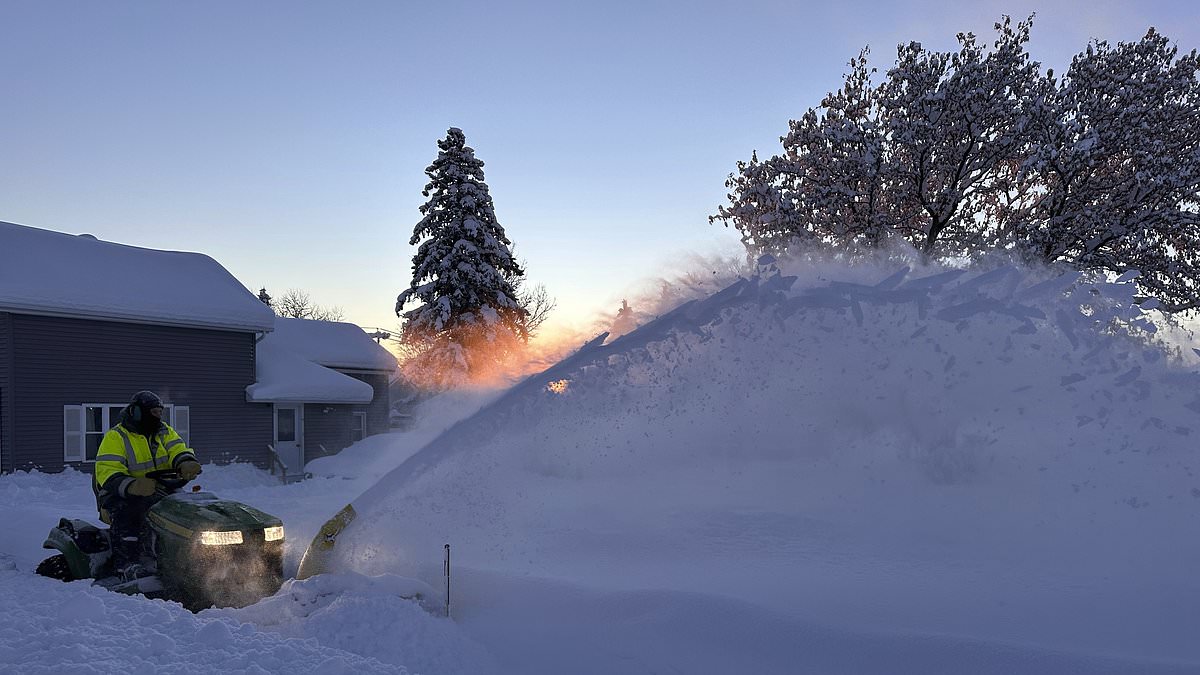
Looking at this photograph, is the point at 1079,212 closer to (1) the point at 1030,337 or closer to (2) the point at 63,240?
(1) the point at 1030,337

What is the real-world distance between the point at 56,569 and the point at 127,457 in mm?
1336

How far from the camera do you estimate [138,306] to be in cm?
2045

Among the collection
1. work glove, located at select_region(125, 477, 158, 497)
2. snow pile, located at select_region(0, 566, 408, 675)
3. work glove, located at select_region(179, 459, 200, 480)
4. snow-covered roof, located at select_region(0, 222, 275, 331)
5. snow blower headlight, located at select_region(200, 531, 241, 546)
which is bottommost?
snow pile, located at select_region(0, 566, 408, 675)

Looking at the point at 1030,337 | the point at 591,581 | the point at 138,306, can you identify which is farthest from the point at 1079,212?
the point at 138,306

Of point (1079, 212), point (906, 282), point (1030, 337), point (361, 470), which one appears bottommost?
point (361, 470)

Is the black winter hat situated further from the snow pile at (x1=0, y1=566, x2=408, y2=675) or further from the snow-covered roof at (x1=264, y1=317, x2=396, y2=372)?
the snow-covered roof at (x1=264, y1=317, x2=396, y2=372)

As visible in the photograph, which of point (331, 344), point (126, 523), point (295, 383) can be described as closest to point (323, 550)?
point (126, 523)

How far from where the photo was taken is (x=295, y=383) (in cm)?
2428

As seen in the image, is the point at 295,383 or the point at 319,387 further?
the point at 319,387

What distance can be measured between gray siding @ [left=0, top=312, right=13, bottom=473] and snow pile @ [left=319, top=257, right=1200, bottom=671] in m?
14.6

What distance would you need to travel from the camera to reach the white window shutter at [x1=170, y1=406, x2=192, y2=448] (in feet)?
70.2

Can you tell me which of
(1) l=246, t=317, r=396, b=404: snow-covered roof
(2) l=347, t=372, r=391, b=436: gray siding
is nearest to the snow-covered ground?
(1) l=246, t=317, r=396, b=404: snow-covered roof

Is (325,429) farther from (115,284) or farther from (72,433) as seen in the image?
(72,433)

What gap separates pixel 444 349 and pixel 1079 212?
1996 centimetres
